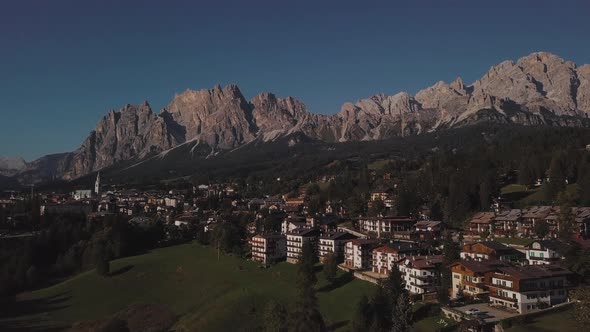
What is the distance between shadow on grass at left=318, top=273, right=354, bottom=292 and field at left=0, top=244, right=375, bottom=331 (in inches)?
11.5

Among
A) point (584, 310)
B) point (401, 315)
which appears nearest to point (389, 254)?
point (401, 315)

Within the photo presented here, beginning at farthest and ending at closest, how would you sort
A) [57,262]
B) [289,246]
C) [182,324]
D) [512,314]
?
[57,262] < [289,246] < [182,324] < [512,314]

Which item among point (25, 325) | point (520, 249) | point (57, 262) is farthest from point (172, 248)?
point (520, 249)

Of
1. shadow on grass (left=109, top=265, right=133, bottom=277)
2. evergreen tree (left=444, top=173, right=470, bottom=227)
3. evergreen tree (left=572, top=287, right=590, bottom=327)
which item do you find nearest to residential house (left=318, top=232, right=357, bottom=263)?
evergreen tree (left=444, top=173, right=470, bottom=227)

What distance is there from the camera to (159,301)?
77875 mm

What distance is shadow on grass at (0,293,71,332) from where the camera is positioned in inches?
2816

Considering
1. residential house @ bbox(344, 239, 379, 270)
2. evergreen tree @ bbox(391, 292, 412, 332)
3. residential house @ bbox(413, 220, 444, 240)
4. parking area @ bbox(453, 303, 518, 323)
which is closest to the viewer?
parking area @ bbox(453, 303, 518, 323)

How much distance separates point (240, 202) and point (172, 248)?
5230cm

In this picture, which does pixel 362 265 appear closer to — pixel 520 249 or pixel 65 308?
pixel 520 249

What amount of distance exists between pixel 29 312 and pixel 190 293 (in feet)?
77.3

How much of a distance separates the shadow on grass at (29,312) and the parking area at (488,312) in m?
49.7

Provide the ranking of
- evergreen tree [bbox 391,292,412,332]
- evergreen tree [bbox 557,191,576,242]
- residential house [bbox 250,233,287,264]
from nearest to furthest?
evergreen tree [bbox 391,292,412,332], evergreen tree [bbox 557,191,576,242], residential house [bbox 250,233,287,264]

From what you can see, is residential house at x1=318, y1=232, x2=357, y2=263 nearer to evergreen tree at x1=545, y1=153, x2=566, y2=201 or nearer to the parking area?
the parking area

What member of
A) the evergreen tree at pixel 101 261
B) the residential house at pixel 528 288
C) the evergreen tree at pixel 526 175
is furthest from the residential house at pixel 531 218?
the evergreen tree at pixel 101 261
